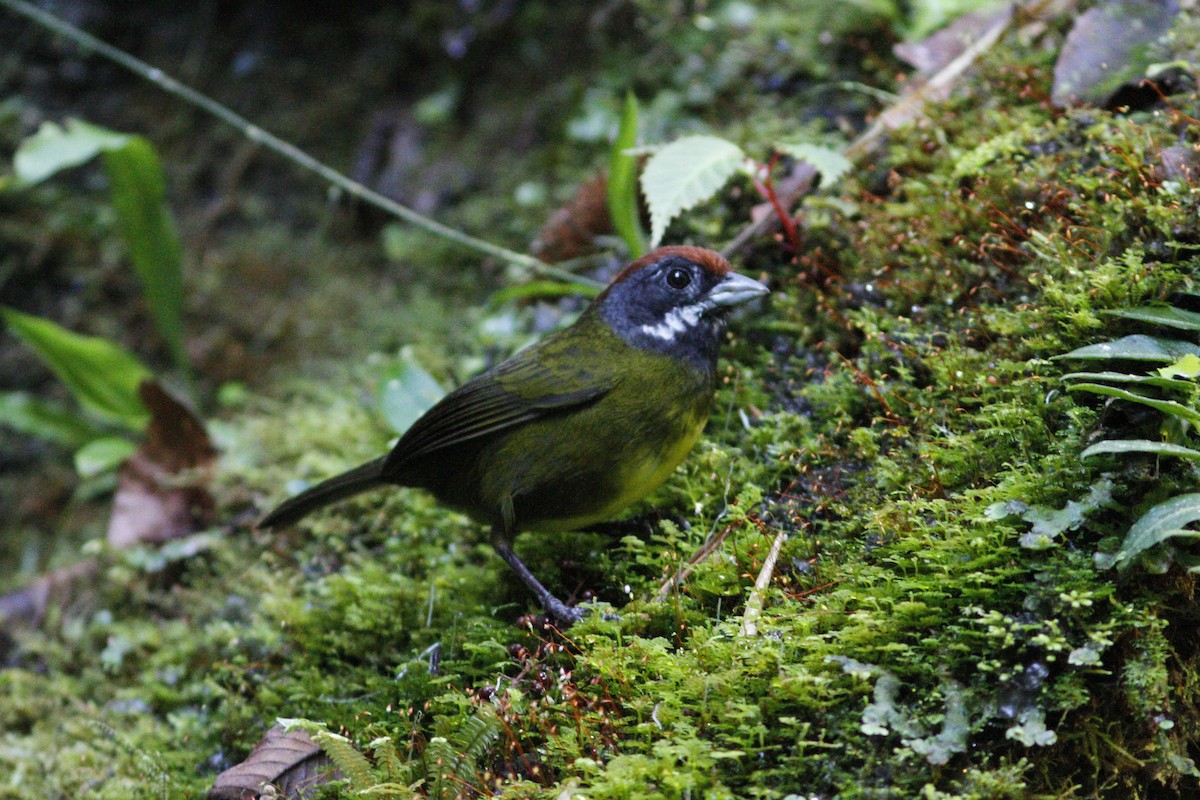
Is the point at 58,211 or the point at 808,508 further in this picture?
the point at 58,211

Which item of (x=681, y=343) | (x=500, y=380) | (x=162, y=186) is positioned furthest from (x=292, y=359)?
(x=681, y=343)

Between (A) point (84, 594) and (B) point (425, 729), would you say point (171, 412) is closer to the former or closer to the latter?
(A) point (84, 594)

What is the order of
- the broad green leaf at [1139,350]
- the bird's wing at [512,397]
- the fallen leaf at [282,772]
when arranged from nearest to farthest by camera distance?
the broad green leaf at [1139,350] → the fallen leaf at [282,772] → the bird's wing at [512,397]

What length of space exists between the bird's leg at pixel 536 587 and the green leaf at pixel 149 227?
3055 mm

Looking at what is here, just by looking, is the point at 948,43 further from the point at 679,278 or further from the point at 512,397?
the point at 512,397

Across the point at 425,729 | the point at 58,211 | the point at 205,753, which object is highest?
the point at 58,211

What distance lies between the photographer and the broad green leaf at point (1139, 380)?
245 centimetres

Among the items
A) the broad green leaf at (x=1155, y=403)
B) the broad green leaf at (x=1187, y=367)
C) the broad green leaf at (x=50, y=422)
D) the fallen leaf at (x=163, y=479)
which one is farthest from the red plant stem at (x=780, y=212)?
the broad green leaf at (x=50, y=422)

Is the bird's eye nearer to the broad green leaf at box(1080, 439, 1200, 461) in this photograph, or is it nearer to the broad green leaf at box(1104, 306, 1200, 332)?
the broad green leaf at box(1104, 306, 1200, 332)

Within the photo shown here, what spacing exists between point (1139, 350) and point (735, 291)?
1.37 metres

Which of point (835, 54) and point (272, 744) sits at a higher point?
point (835, 54)

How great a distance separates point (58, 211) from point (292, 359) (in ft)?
7.43

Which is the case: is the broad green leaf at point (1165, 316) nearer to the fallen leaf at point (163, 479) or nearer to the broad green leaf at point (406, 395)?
the broad green leaf at point (406, 395)

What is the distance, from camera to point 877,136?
440 cm
